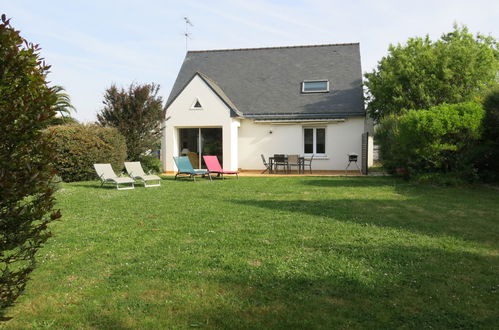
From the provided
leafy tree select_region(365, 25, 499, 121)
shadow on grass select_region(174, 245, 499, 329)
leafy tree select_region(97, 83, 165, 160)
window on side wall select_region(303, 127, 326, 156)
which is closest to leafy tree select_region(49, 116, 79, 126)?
leafy tree select_region(97, 83, 165, 160)

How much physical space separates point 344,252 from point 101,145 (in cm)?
1384

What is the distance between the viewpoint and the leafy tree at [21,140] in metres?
2.70

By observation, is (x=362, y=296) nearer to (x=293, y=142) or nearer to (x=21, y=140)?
(x=21, y=140)

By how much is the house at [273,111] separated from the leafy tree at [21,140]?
18.1m

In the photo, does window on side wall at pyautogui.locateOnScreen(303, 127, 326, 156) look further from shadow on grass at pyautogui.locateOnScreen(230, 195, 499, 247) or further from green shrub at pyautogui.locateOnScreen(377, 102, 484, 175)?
shadow on grass at pyautogui.locateOnScreen(230, 195, 499, 247)

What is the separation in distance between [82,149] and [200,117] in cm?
701

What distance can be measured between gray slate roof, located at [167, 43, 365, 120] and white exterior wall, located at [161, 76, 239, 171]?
0.47m

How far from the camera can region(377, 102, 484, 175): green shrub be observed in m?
13.2

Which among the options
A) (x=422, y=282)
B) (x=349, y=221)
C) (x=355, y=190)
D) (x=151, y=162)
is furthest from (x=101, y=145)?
(x=422, y=282)

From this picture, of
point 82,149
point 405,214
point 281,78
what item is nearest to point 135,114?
point 82,149

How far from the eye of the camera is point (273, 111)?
2283cm

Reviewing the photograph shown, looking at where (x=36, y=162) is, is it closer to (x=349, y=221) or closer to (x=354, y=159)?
(x=349, y=221)

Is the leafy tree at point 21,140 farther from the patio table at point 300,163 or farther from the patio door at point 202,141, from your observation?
the patio door at point 202,141

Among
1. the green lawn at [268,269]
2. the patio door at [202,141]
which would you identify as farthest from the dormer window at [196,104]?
the green lawn at [268,269]
